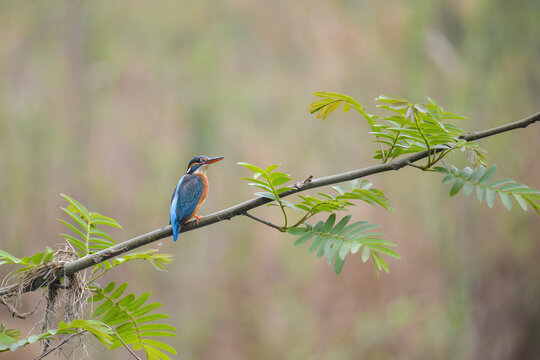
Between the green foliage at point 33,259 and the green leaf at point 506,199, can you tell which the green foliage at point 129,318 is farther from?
the green leaf at point 506,199

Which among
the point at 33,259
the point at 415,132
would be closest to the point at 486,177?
the point at 415,132

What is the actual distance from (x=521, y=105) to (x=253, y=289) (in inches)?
158

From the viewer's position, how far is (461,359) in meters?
6.22

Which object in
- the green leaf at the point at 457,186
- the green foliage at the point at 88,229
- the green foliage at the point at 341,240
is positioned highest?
the green foliage at the point at 88,229

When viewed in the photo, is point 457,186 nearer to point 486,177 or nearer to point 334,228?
point 486,177

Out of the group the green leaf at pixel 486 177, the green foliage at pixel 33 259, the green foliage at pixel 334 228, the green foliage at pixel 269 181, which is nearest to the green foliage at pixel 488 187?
the green leaf at pixel 486 177

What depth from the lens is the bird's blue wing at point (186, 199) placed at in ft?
4.97

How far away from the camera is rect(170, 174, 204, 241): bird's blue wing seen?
151cm

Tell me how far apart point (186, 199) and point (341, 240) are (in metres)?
0.75

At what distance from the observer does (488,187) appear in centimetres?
96

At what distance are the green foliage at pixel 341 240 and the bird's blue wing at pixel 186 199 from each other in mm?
525

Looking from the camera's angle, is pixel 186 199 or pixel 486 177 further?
pixel 186 199

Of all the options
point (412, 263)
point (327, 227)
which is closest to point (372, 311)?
point (412, 263)

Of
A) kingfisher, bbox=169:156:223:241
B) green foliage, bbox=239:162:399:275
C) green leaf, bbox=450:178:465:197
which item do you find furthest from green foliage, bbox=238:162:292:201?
kingfisher, bbox=169:156:223:241
